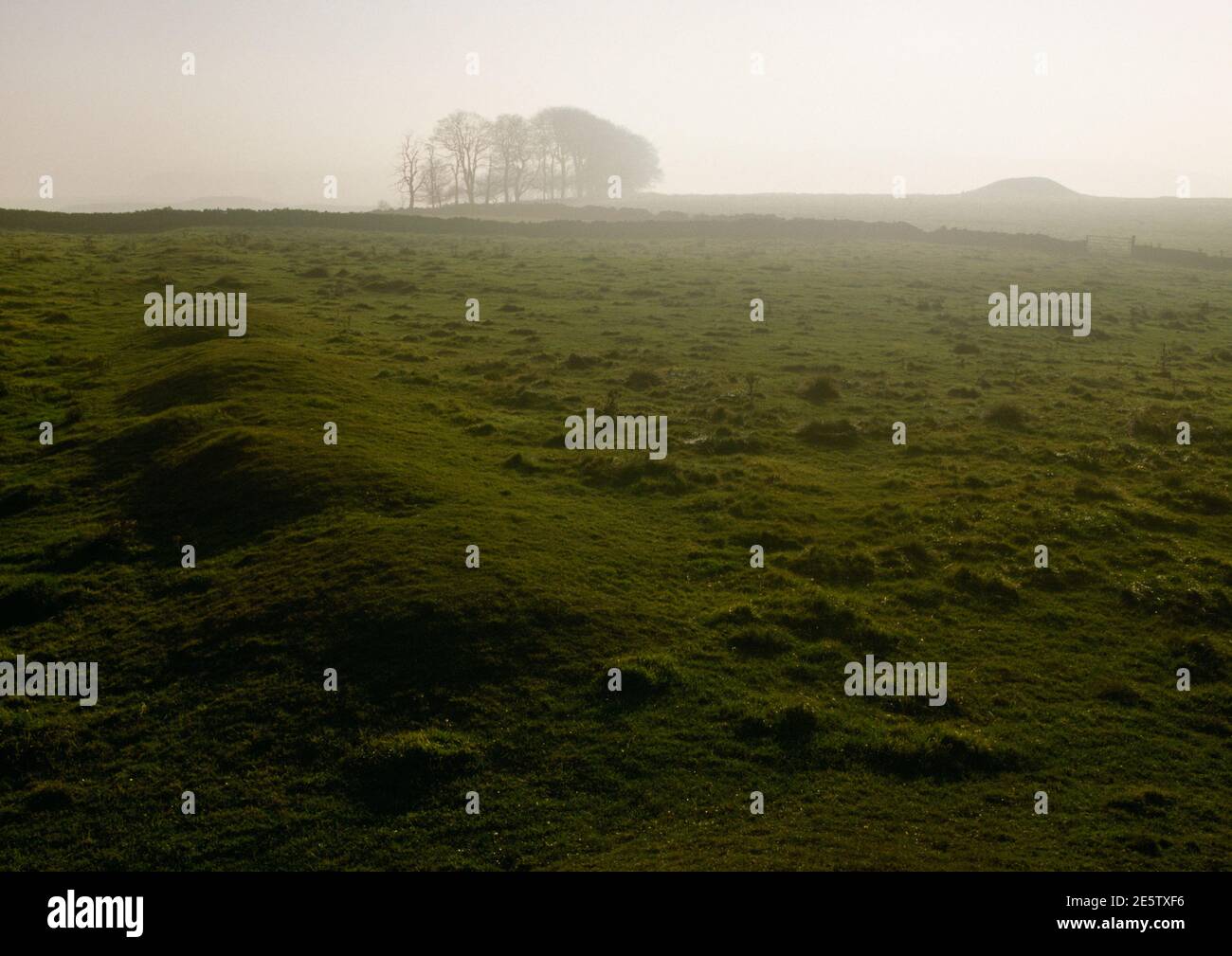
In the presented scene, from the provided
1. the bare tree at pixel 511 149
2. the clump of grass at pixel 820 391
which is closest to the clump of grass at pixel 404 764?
the clump of grass at pixel 820 391

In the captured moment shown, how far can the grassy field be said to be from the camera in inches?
474

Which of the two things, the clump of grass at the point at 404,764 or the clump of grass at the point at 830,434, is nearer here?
the clump of grass at the point at 404,764

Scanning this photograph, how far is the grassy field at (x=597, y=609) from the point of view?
12047mm

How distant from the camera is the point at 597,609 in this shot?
57.1 ft

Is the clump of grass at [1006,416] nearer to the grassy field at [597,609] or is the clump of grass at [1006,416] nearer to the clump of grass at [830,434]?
the grassy field at [597,609]

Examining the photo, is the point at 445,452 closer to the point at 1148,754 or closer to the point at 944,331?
the point at 1148,754

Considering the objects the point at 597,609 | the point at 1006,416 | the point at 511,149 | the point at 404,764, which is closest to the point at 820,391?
the point at 1006,416

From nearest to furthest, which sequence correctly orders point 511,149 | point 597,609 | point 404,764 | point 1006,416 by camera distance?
point 404,764, point 597,609, point 1006,416, point 511,149

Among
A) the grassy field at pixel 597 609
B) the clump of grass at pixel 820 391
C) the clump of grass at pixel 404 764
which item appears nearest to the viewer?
the grassy field at pixel 597 609

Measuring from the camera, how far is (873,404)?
33.8 m

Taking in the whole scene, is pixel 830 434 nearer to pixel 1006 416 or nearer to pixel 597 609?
pixel 1006 416

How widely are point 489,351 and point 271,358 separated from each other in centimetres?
1051

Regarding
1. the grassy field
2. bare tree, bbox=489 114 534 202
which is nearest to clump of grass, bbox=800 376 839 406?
the grassy field

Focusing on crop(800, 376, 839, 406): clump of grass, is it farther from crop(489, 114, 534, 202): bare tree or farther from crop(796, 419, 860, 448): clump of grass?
crop(489, 114, 534, 202): bare tree
